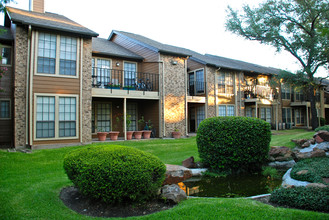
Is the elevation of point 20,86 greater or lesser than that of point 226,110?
greater

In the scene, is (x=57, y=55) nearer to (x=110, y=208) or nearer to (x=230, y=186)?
(x=110, y=208)

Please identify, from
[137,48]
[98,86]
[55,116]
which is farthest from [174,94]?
[55,116]

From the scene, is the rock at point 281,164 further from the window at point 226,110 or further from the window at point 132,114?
the window at point 226,110

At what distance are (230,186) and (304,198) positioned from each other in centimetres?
216

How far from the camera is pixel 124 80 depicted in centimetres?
1523

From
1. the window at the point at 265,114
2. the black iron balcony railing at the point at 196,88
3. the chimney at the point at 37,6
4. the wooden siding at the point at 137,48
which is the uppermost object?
the chimney at the point at 37,6

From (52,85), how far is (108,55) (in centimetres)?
465

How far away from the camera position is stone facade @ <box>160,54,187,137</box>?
1474cm

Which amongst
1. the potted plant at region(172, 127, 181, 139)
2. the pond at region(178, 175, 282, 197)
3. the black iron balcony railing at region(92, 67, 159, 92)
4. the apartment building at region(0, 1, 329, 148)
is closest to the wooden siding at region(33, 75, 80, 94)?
the apartment building at region(0, 1, 329, 148)

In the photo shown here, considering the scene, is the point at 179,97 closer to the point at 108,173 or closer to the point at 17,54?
the point at 17,54

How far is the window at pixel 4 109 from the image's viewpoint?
12199mm

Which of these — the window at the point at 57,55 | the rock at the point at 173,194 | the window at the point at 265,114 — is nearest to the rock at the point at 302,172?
the rock at the point at 173,194

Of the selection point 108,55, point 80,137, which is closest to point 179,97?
point 108,55

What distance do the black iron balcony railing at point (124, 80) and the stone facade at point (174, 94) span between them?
2.50ft
